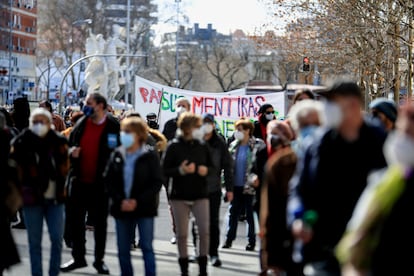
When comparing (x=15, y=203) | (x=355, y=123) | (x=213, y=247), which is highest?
(x=355, y=123)

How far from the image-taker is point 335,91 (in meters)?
7.18

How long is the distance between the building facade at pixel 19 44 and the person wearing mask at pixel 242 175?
87.9 meters

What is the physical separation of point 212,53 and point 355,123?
9898 centimetres

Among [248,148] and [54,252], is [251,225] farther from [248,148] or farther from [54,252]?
[54,252]

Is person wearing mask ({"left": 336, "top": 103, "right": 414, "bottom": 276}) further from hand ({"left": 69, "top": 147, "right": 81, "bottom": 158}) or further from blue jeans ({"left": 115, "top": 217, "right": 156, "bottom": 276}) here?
hand ({"left": 69, "top": 147, "right": 81, "bottom": 158})

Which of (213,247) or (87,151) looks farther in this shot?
(213,247)

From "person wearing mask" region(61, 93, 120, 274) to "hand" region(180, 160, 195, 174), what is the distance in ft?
3.36

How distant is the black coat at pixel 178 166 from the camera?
11.7 m

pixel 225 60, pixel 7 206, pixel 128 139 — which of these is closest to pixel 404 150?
pixel 7 206

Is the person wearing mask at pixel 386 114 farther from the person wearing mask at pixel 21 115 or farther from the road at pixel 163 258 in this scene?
the person wearing mask at pixel 21 115

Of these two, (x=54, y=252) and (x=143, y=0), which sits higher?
(x=143, y=0)

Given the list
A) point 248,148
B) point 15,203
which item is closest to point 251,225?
point 248,148

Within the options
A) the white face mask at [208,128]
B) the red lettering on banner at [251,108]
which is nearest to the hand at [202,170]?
the white face mask at [208,128]

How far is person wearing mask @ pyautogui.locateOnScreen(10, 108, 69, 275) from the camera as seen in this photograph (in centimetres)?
1123
